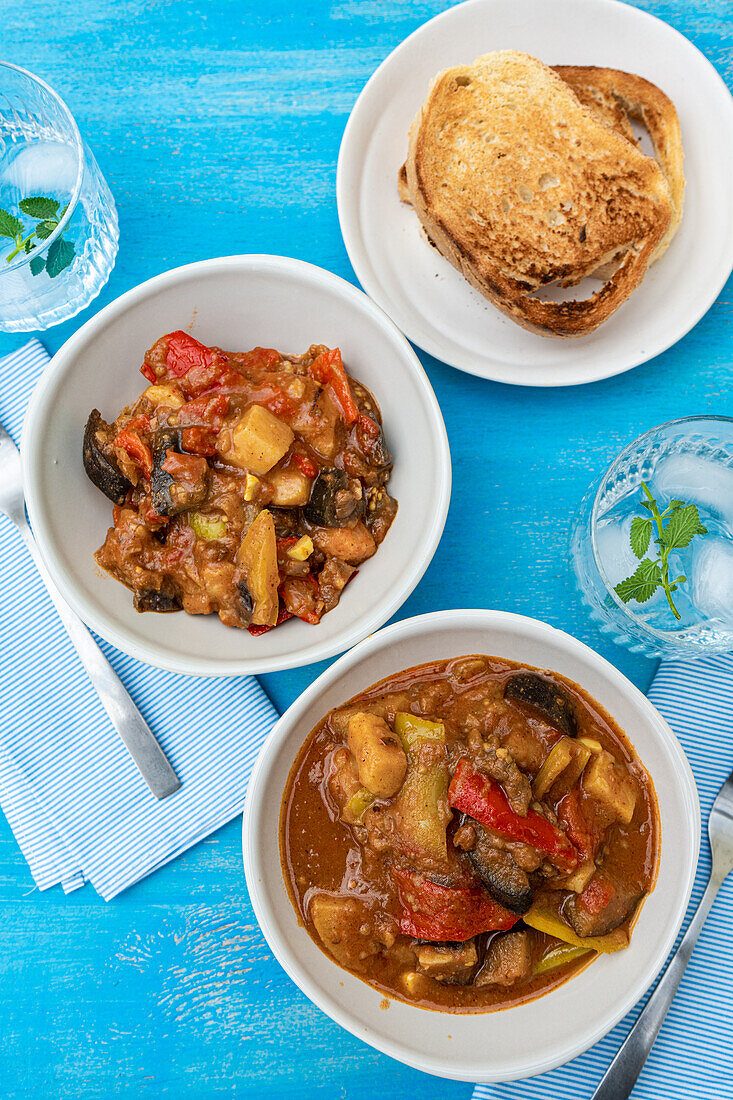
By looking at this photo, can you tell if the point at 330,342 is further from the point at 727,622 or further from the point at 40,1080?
the point at 40,1080

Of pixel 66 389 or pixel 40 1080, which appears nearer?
pixel 66 389

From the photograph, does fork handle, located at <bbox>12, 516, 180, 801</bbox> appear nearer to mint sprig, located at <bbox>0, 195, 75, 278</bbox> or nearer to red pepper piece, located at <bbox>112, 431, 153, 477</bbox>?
red pepper piece, located at <bbox>112, 431, 153, 477</bbox>

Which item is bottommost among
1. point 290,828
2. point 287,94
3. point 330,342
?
point 290,828

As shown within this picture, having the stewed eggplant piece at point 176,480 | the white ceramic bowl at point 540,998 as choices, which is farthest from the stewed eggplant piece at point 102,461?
the white ceramic bowl at point 540,998

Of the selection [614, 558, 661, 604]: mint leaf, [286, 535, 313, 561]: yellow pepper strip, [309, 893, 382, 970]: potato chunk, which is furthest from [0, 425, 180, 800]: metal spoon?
[614, 558, 661, 604]: mint leaf

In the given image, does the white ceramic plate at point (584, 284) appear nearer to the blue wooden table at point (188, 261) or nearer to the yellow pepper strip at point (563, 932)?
the blue wooden table at point (188, 261)

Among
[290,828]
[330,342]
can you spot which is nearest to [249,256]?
[330,342]
